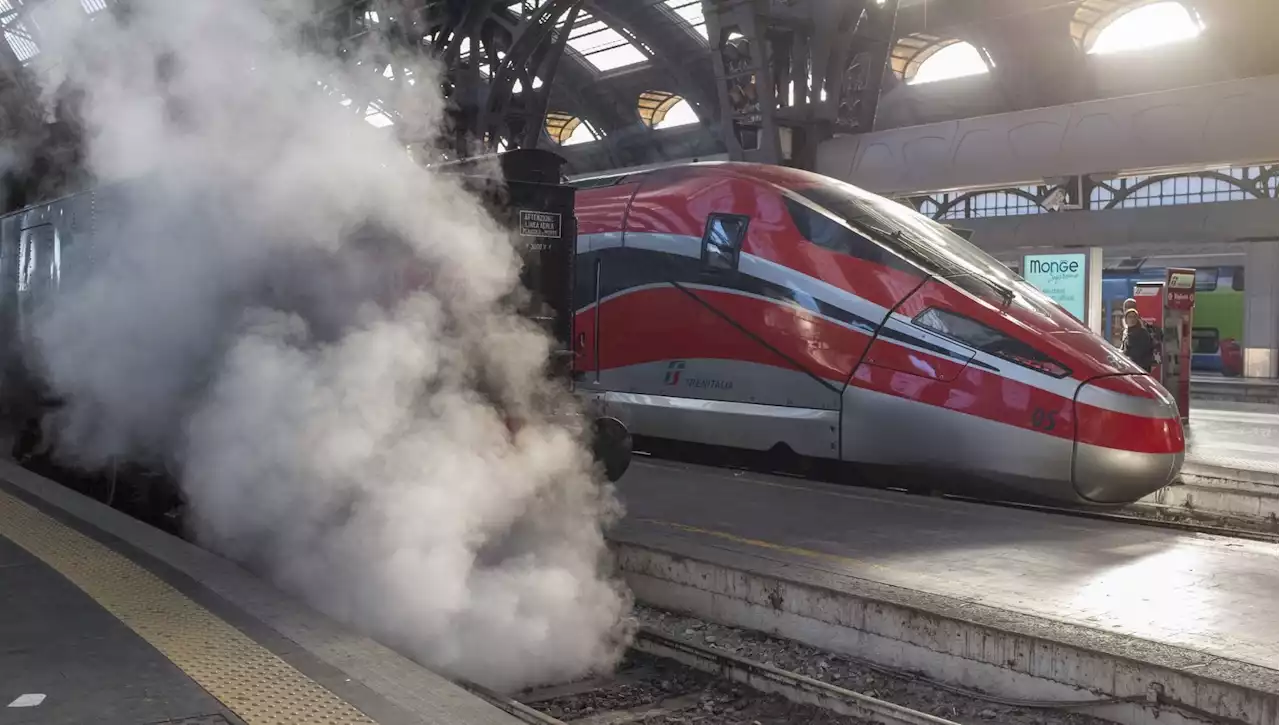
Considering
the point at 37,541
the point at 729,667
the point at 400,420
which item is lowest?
the point at 729,667

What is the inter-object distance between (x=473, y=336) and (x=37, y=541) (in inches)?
94.4

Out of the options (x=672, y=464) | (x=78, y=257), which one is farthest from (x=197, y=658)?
(x=672, y=464)

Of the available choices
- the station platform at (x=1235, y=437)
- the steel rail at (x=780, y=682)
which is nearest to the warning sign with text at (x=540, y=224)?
the steel rail at (x=780, y=682)

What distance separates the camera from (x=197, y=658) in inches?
140

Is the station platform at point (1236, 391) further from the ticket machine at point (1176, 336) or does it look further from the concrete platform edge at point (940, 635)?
the concrete platform edge at point (940, 635)

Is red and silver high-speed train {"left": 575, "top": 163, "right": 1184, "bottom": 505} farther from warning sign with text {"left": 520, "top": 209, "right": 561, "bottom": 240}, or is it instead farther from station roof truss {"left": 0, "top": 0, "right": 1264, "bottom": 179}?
station roof truss {"left": 0, "top": 0, "right": 1264, "bottom": 179}

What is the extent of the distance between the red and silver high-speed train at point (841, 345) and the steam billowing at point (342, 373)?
2.22 m

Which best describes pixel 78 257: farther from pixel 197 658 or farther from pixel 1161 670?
pixel 1161 670

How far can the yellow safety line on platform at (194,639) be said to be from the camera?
123 inches

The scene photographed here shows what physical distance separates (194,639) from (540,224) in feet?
9.77

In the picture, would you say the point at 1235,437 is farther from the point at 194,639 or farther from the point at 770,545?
the point at 194,639

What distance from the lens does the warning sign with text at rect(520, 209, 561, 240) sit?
19.2 ft

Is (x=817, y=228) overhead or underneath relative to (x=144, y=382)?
overhead

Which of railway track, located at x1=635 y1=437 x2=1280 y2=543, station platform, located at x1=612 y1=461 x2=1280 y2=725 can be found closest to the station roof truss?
railway track, located at x1=635 y1=437 x2=1280 y2=543
